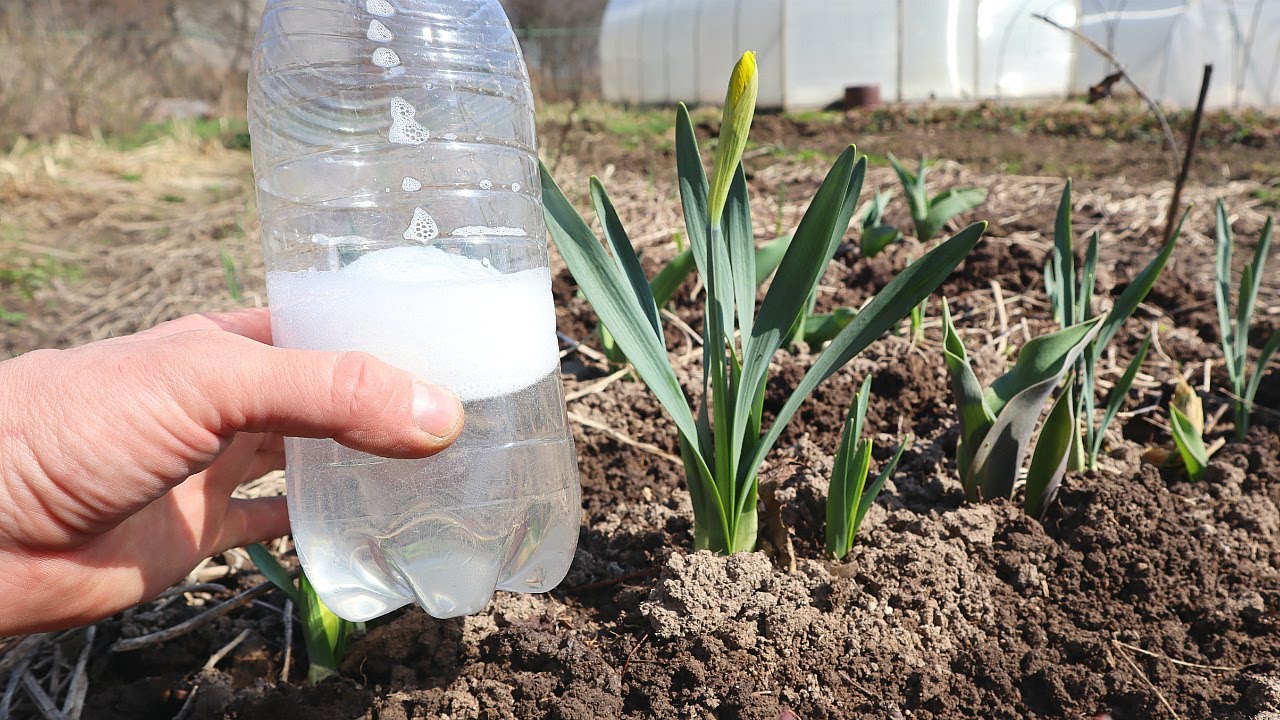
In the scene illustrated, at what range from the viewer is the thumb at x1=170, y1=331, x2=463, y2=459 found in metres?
1.10

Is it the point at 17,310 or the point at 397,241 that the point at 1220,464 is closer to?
the point at 397,241

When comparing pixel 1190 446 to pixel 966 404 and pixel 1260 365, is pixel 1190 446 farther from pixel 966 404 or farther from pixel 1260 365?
pixel 966 404

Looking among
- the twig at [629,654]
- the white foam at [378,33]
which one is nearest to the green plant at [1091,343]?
the twig at [629,654]

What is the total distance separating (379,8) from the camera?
1.63 m

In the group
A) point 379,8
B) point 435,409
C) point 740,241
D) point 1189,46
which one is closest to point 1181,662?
point 740,241

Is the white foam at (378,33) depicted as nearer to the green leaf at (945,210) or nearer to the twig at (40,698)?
the twig at (40,698)

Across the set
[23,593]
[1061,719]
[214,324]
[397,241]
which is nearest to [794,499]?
[1061,719]

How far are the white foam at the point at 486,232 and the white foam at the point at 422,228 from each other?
0.07 metres

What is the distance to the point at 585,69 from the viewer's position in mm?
19062

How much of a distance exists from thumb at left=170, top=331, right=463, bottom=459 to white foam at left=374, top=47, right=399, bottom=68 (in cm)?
72

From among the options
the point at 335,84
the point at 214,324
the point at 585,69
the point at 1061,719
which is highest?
the point at 585,69

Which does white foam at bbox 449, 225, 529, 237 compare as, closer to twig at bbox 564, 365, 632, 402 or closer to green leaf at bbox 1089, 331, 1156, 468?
twig at bbox 564, 365, 632, 402

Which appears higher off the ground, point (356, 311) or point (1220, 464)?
point (356, 311)

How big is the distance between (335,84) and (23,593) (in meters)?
0.98
